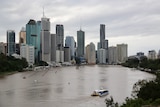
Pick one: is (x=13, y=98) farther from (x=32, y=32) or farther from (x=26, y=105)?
(x=32, y=32)

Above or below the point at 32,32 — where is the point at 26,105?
below

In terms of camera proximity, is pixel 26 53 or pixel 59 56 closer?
pixel 26 53

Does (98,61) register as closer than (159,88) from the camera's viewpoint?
No

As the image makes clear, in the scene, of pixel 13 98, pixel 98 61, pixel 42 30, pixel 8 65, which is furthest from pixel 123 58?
pixel 13 98

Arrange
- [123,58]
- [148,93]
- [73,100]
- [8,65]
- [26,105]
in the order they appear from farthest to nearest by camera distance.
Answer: [123,58]
[8,65]
[73,100]
[26,105]
[148,93]

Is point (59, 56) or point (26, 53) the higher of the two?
point (26, 53)

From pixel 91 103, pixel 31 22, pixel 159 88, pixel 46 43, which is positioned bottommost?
pixel 91 103

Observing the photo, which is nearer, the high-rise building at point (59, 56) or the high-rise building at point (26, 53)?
the high-rise building at point (26, 53)

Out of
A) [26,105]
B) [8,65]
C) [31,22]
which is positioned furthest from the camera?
[31,22]

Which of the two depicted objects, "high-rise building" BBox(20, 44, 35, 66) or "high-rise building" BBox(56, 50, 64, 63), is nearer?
"high-rise building" BBox(20, 44, 35, 66)
